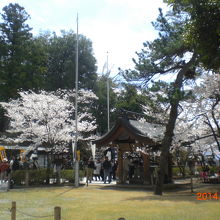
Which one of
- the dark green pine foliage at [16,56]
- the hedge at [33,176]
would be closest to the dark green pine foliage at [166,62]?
the hedge at [33,176]

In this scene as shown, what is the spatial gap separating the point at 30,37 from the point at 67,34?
860 centimetres

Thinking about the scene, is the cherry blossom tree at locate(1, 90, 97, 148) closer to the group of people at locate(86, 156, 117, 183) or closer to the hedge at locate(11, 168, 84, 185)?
the hedge at locate(11, 168, 84, 185)

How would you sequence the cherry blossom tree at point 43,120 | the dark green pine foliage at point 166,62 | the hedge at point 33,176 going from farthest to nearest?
the cherry blossom tree at point 43,120 → the hedge at point 33,176 → the dark green pine foliage at point 166,62

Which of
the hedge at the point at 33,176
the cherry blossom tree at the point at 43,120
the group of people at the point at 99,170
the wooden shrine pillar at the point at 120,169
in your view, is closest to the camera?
the hedge at the point at 33,176

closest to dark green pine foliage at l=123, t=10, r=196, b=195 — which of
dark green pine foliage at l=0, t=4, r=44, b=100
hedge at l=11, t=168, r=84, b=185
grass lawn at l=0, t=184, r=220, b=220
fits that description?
grass lawn at l=0, t=184, r=220, b=220

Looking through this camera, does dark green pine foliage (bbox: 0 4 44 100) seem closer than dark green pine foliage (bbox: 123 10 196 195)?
No

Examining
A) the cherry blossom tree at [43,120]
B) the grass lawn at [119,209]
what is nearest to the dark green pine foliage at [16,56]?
the cherry blossom tree at [43,120]

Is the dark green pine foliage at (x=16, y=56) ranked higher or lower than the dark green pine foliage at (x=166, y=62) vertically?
higher

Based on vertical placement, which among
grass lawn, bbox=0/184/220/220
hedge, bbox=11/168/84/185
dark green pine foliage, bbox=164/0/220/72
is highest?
dark green pine foliage, bbox=164/0/220/72

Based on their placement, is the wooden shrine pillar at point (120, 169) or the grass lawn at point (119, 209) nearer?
the grass lawn at point (119, 209)

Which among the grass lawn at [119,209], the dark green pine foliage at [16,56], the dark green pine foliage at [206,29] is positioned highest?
the dark green pine foliage at [16,56]

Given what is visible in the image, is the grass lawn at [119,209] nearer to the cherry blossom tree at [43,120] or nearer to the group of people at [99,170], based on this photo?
the cherry blossom tree at [43,120]

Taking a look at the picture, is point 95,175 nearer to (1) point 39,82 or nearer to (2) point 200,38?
(1) point 39,82

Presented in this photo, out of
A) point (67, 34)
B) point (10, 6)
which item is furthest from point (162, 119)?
point (67, 34)
